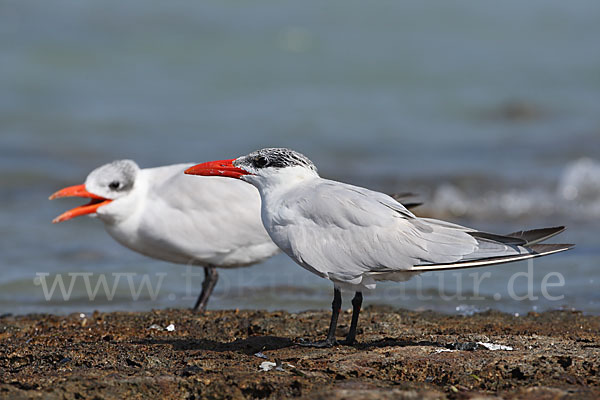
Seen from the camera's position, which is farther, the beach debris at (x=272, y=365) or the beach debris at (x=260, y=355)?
the beach debris at (x=260, y=355)

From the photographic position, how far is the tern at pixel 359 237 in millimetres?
3969

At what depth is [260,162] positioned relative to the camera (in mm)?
4453

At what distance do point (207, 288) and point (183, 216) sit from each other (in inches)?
23.8


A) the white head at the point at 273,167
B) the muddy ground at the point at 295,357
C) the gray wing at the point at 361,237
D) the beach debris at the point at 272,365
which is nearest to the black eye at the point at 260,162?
the white head at the point at 273,167

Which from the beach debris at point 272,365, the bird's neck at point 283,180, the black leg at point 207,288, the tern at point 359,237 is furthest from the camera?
the black leg at point 207,288

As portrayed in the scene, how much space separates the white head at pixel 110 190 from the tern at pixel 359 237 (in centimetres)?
231

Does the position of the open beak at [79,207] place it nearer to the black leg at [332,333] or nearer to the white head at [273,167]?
the white head at [273,167]

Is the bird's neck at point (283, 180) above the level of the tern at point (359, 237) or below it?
above

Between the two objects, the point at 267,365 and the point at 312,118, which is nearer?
the point at 267,365

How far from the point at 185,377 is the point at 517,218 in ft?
23.7

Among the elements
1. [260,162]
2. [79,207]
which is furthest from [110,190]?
A: [260,162]

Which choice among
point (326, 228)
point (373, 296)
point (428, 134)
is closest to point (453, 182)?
point (428, 134)

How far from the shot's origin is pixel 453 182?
11406 mm

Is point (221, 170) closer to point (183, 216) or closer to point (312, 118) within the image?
point (183, 216)
